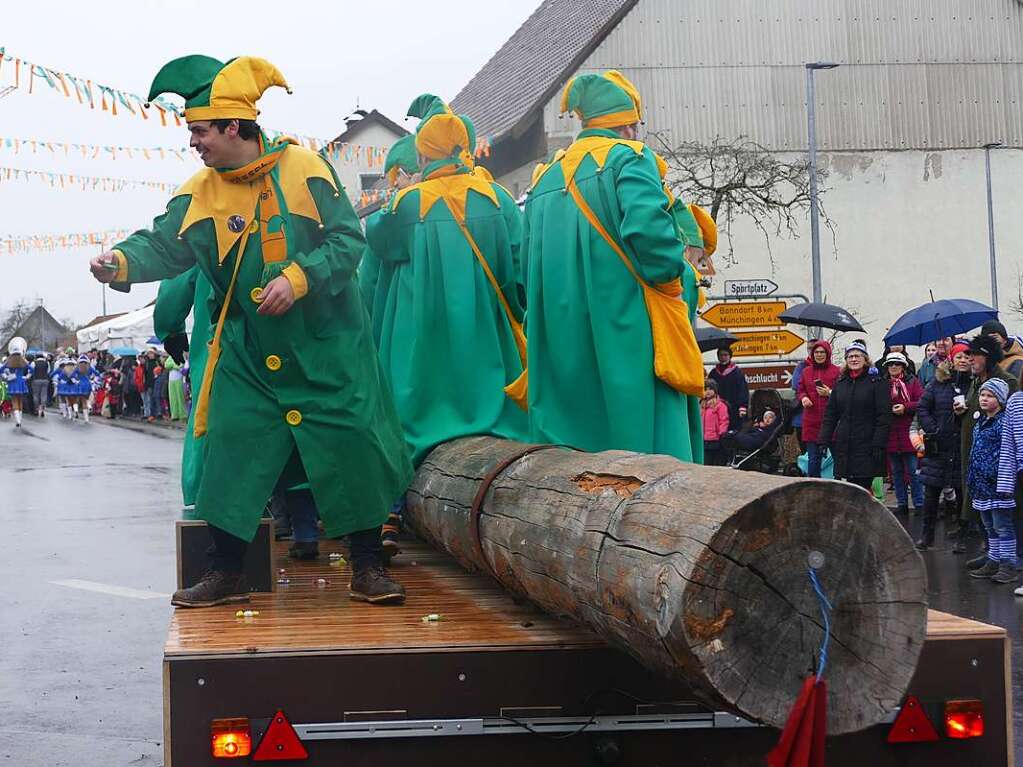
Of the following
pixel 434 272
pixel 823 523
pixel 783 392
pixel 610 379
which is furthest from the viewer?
pixel 783 392

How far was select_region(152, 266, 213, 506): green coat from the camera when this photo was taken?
6668 millimetres

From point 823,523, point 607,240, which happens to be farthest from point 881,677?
point 607,240

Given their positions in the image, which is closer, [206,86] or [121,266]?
[206,86]

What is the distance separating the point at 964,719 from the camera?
12.7ft

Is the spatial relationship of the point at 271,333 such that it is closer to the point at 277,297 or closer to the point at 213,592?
the point at 277,297

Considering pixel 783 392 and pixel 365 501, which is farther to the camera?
pixel 783 392

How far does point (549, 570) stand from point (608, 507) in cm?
39

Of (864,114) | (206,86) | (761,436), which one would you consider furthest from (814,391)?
(864,114)

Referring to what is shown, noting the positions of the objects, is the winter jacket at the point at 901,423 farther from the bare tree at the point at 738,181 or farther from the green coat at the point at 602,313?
the bare tree at the point at 738,181

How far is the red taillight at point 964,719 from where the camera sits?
386cm

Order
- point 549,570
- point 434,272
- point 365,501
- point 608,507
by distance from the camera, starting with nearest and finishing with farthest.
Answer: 1. point 608,507
2. point 549,570
3. point 365,501
4. point 434,272

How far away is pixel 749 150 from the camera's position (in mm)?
34344

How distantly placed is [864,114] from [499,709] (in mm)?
33455

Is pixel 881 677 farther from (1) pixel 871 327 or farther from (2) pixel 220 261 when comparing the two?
(1) pixel 871 327
